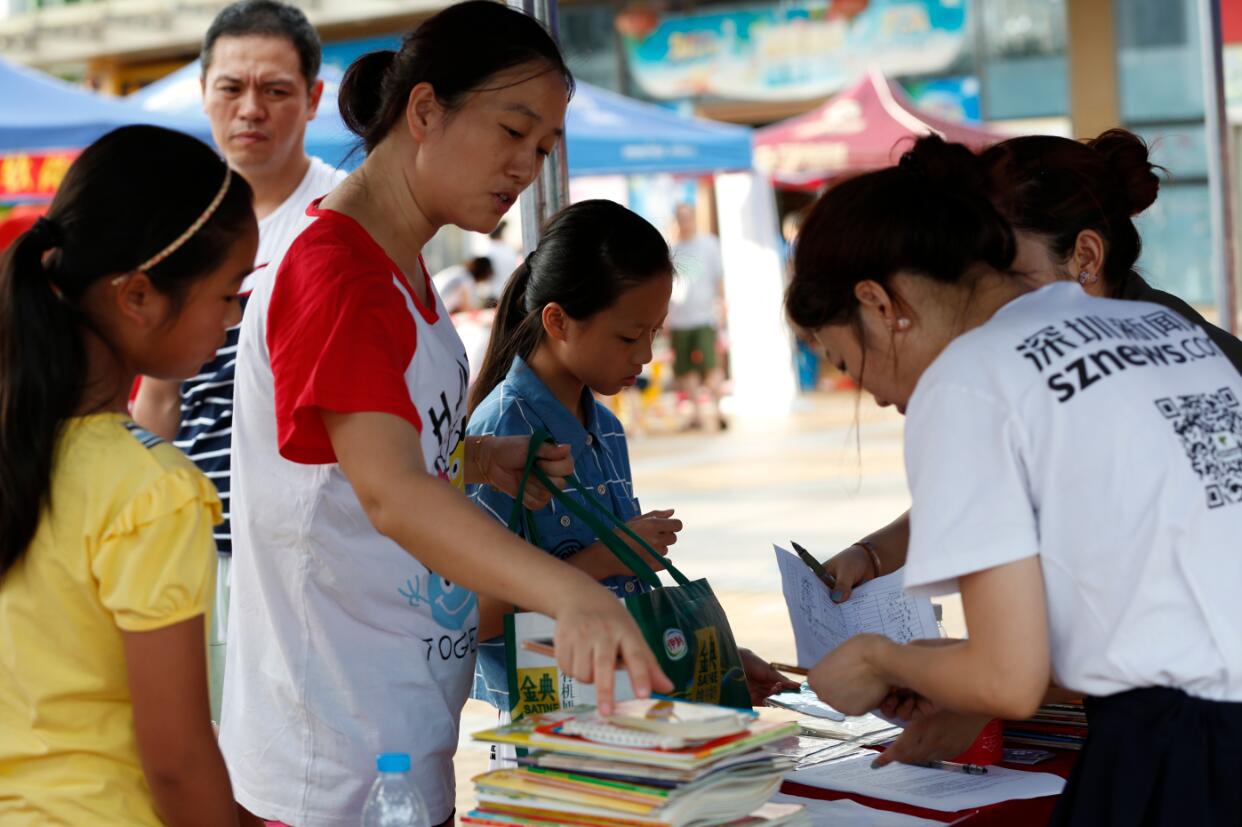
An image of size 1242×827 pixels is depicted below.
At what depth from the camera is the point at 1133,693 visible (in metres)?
1.55

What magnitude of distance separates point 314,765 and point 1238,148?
50.9ft

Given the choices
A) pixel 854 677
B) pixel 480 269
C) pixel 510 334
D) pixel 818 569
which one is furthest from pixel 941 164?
pixel 480 269

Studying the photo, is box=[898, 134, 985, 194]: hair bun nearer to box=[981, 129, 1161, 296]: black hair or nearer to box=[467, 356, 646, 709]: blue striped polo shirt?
box=[981, 129, 1161, 296]: black hair

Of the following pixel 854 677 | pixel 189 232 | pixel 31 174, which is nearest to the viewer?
pixel 189 232

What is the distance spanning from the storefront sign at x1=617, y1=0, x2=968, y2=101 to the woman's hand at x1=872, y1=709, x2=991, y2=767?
14.6 metres

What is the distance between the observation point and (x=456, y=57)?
6.08ft

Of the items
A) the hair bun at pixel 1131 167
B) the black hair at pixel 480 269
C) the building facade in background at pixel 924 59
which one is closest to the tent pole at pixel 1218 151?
the hair bun at pixel 1131 167

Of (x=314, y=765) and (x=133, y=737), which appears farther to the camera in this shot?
(x=314, y=765)

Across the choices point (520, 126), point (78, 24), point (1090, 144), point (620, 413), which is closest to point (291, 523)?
point (520, 126)

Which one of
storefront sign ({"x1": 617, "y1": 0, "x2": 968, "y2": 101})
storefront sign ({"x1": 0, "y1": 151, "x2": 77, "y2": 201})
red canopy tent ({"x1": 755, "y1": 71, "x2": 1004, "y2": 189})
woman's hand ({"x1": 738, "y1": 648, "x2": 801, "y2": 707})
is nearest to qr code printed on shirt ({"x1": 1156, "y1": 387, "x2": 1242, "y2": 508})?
woman's hand ({"x1": 738, "y1": 648, "x2": 801, "y2": 707})

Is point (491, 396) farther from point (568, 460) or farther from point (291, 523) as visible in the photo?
point (291, 523)

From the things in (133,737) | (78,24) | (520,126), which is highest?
(78,24)

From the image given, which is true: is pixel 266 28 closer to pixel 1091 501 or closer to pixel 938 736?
pixel 938 736

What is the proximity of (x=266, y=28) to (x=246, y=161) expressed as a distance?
35 cm
